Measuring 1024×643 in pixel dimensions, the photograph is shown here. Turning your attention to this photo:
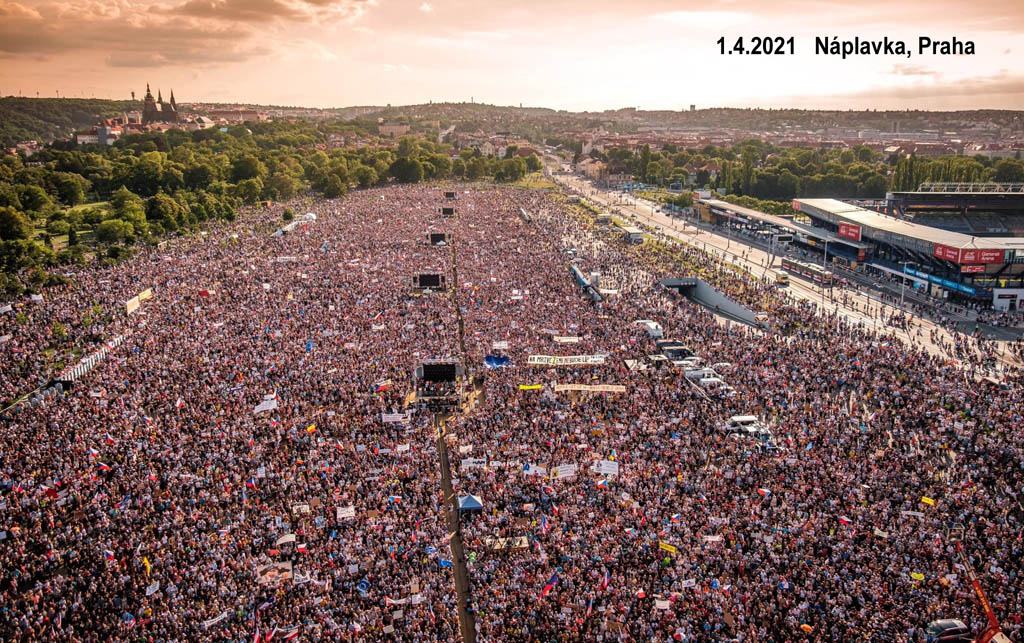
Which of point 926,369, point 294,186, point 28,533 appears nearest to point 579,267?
point 926,369

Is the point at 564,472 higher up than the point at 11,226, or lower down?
lower down

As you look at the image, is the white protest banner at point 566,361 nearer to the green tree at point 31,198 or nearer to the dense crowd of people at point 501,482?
the dense crowd of people at point 501,482

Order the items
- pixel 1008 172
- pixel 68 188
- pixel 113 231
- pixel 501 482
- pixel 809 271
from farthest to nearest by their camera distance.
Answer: pixel 1008 172 → pixel 68 188 → pixel 113 231 → pixel 809 271 → pixel 501 482

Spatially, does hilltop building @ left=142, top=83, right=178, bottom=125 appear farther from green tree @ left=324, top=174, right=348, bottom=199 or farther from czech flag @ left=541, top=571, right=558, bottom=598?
czech flag @ left=541, top=571, right=558, bottom=598

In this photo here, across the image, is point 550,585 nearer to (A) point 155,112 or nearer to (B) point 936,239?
(B) point 936,239

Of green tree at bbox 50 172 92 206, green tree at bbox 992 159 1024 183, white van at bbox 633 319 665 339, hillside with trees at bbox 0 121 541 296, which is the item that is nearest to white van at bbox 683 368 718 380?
white van at bbox 633 319 665 339

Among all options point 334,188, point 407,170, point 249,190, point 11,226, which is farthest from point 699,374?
point 407,170

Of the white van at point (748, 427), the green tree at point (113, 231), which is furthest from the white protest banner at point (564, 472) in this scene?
the green tree at point (113, 231)
